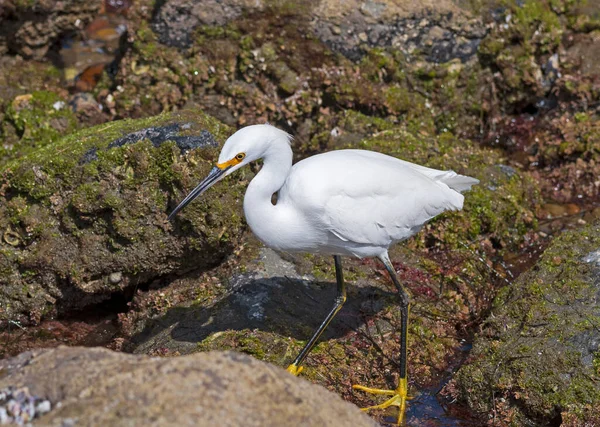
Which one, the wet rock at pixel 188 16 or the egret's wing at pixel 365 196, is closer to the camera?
the egret's wing at pixel 365 196

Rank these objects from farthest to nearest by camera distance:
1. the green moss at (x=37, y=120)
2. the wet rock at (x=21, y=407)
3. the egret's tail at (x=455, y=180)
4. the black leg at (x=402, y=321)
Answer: the green moss at (x=37, y=120) → the egret's tail at (x=455, y=180) → the black leg at (x=402, y=321) → the wet rock at (x=21, y=407)

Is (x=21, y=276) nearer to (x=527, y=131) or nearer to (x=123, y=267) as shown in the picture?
(x=123, y=267)

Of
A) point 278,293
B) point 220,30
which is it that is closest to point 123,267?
Answer: point 278,293

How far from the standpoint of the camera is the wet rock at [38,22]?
28.2 feet

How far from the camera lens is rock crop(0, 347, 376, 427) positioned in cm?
303

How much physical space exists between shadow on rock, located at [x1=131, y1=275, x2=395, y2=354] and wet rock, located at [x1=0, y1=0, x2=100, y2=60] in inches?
177

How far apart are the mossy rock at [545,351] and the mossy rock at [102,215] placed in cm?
217

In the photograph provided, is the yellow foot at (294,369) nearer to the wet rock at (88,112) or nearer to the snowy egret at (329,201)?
the snowy egret at (329,201)

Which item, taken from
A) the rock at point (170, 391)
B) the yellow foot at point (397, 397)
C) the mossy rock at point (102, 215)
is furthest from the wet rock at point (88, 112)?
the rock at point (170, 391)

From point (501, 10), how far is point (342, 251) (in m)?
4.68

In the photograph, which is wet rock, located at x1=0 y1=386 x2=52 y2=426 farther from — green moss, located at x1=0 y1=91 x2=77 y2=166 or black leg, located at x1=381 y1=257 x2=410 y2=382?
green moss, located at x1=0 y1=91 x2=77 y2=166

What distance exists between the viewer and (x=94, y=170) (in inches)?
229

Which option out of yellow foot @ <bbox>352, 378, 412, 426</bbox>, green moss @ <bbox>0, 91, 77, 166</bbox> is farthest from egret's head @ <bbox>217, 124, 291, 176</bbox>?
green moss @ <bbox>0, 91, 77, 166</bbox>

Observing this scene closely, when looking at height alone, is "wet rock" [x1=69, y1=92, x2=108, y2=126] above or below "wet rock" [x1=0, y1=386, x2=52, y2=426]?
below
